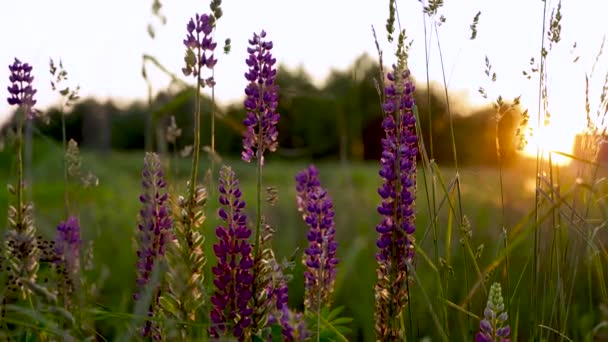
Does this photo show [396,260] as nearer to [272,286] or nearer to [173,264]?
[272,286]

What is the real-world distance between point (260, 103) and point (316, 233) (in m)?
0.61

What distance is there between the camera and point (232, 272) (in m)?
2.09

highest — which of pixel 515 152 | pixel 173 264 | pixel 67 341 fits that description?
pixel 515 152

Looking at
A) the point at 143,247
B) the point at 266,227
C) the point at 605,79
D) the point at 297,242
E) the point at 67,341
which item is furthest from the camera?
the point at 297,242

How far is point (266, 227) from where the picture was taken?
6.83 ft

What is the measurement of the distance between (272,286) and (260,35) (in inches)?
27.0

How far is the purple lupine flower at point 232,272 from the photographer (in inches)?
80.9

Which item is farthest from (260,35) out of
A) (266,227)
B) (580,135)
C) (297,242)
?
(297,242)

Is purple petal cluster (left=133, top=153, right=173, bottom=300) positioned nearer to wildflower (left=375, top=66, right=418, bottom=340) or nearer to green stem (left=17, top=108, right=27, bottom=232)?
green stem (left=17, top=108, right=27, bottom=232)

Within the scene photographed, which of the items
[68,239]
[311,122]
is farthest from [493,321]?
[311,122]

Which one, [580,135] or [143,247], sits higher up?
[580,135]

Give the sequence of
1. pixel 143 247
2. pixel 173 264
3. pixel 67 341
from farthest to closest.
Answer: pixel 143 247
pixel 67 341
pixel 173 264

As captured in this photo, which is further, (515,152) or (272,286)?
(515,152)

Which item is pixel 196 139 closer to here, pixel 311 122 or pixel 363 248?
pixel 363 248
